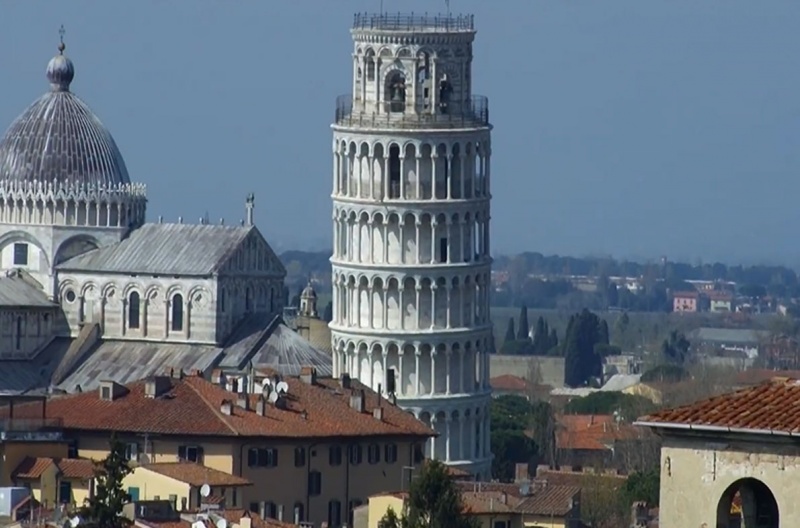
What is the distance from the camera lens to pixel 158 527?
60.0 m

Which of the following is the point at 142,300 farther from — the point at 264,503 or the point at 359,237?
the point at 264,503

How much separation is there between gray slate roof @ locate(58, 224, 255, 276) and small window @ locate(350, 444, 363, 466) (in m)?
20.0

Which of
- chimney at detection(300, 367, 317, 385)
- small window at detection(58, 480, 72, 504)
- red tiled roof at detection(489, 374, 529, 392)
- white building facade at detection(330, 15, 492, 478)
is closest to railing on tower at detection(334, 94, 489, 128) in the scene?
white building facade at detection(330, 15, 492, 478)

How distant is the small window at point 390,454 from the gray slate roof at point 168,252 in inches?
740

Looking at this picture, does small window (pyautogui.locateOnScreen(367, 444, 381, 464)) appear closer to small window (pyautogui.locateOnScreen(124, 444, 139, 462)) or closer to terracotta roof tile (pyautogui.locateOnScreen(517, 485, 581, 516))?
terracotta roof tile (pyautogui.locateOnScreen(517, 485, 581, 516))

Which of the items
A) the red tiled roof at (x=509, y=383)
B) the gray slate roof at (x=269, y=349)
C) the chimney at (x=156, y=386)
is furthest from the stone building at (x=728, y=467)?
the red tiled roof at (x=509, y=383)

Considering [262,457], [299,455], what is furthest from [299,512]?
[299,455]

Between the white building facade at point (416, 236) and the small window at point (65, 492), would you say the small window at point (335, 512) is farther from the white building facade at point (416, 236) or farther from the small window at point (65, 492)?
the white building facade at point (416, 236)

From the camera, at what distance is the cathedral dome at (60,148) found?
103250 millimetres

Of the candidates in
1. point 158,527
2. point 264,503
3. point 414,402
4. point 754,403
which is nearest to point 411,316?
point 414,402

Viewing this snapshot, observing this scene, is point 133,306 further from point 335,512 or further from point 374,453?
point 335,512

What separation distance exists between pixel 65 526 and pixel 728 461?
111 feet

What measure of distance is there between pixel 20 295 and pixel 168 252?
4.01 metres

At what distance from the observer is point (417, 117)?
338 feet
